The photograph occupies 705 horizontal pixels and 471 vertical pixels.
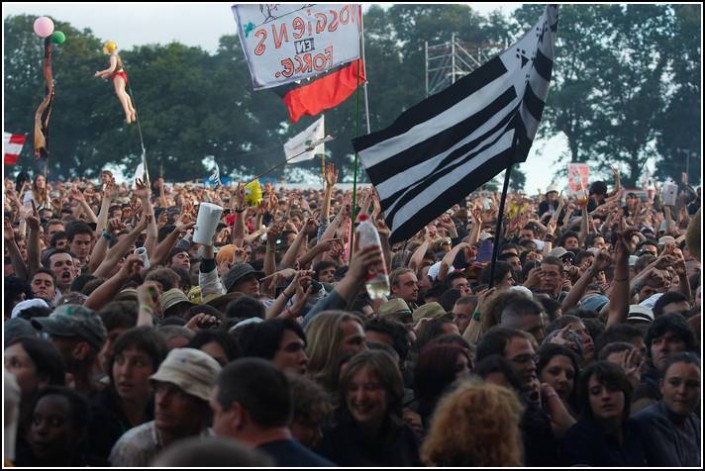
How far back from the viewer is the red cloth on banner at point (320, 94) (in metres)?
17.2

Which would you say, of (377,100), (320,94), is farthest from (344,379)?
(377,100)

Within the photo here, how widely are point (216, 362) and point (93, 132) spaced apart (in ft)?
234

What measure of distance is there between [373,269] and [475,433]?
1561mm

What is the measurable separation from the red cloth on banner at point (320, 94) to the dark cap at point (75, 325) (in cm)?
1051

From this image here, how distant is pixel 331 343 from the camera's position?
6562 millimetres

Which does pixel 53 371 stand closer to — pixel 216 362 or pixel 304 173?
pixel 216 362

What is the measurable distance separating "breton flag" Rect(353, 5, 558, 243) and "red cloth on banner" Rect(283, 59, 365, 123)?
7477 mm

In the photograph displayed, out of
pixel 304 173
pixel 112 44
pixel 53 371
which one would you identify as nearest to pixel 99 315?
pixel 53 371

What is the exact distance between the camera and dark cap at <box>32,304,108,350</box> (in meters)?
6.69

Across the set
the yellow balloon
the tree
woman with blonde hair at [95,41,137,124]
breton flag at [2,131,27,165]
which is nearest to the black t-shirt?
the yellow balloon

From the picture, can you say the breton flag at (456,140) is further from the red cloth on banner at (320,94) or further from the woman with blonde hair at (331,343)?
the red cloth on banner at (320,94)

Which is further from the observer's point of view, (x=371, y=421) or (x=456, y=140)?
(x=456, y=140)

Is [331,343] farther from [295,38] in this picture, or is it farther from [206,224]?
[295,38]

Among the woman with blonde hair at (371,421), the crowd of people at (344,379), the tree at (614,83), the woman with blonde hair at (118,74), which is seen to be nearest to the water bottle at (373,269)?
the crowd of people at (344,379)
